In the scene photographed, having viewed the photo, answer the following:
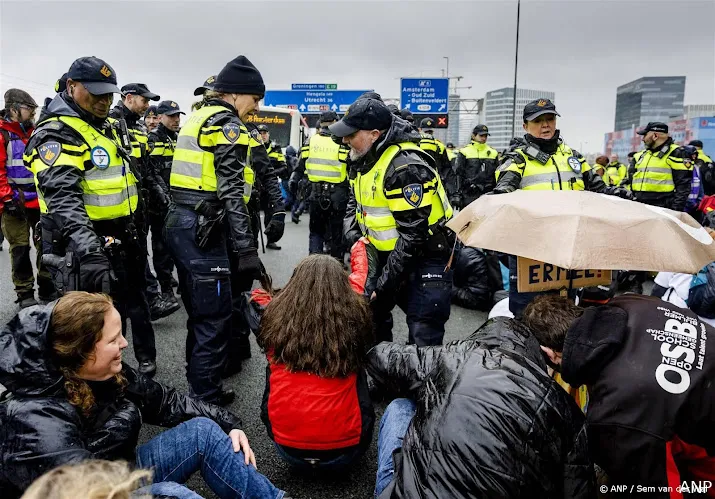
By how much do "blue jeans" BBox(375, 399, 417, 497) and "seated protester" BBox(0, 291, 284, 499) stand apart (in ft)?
1.48

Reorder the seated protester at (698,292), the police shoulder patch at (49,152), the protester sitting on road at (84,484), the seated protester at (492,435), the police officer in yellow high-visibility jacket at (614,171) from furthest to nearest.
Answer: the police officer in yellow high-visibility jacket at (614,171) → the seated protester at (698,292) → the police shoulder patch at (49,152) → the seated protester at (492,435) → the protester sitting on road at (84,484)

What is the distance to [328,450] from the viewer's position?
235 centimetres

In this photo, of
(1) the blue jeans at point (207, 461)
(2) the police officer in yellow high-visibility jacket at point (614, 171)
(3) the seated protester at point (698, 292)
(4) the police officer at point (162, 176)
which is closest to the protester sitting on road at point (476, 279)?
(3) the seated protester at point (698, 292)

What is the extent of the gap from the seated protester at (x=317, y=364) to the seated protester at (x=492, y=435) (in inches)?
25.3

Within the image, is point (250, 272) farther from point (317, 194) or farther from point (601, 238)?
point (317, 194)

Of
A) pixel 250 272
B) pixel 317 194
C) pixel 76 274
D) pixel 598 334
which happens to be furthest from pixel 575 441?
pixel 317 194

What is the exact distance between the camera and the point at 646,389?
155 cm

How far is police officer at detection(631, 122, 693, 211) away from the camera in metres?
6.96

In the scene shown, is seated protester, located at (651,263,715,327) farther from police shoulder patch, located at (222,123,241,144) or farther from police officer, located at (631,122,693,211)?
police officer, located at (631,122,693,211)

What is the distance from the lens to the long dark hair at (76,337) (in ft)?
5.69

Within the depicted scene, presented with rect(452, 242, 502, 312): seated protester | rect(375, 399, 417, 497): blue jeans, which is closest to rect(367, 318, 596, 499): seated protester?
rect(375, 399, 417, 497): blue jeans

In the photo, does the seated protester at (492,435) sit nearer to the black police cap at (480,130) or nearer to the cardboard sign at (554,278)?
the cardboard sign at (554,278)

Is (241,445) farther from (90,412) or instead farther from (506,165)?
(506,165)

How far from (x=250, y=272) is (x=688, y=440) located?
2232mm
